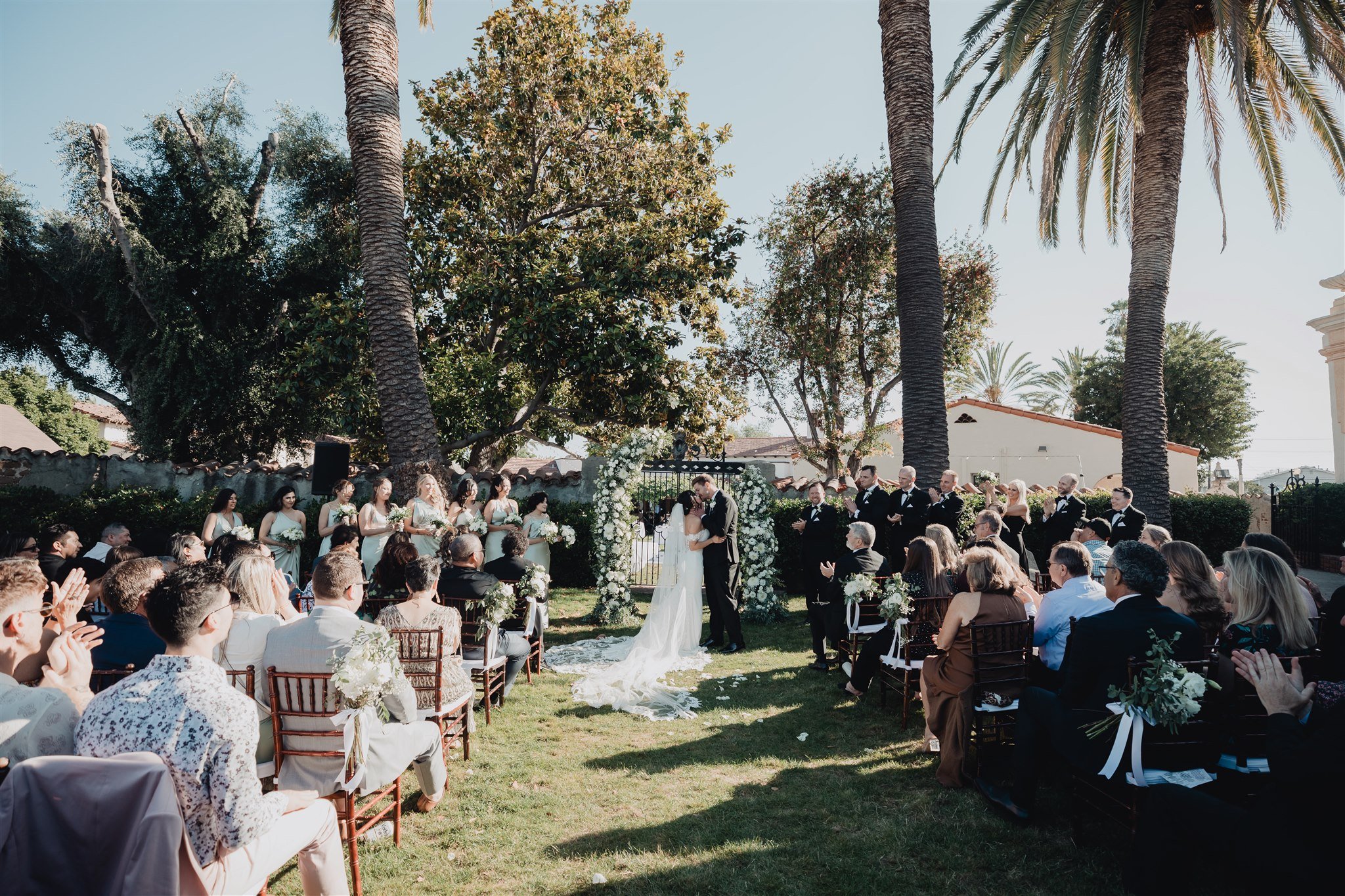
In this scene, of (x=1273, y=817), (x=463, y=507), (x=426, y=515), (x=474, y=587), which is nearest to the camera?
(x=1273, y=817)

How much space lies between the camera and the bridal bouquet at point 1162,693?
12.3ft

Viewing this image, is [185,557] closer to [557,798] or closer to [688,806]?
[557,798]

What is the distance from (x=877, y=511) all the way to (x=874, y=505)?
98mm

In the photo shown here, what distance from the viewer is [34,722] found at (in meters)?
2.90

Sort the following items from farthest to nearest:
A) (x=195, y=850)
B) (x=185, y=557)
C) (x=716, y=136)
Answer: (x=716, y=136)
(x=185, y=557)
(x=195, y=850)

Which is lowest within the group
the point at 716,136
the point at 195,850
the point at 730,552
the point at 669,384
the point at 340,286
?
the point at 195,850

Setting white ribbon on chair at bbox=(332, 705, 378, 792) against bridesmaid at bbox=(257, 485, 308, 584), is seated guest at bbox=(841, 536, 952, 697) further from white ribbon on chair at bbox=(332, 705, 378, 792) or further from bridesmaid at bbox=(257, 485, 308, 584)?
bridesmaid at bbox=(257, 485, 308, 584)

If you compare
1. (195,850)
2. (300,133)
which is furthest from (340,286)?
(195,850)

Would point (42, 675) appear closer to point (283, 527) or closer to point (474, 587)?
point (474, 587)

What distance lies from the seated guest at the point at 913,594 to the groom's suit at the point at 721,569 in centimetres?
210

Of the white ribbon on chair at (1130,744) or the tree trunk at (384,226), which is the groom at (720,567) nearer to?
the tree trunk at (384,226)

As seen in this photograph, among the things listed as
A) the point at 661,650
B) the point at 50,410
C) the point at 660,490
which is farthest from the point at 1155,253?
the point at 50,410

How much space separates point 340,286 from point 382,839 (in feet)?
55.5

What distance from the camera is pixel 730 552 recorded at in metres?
9.66
